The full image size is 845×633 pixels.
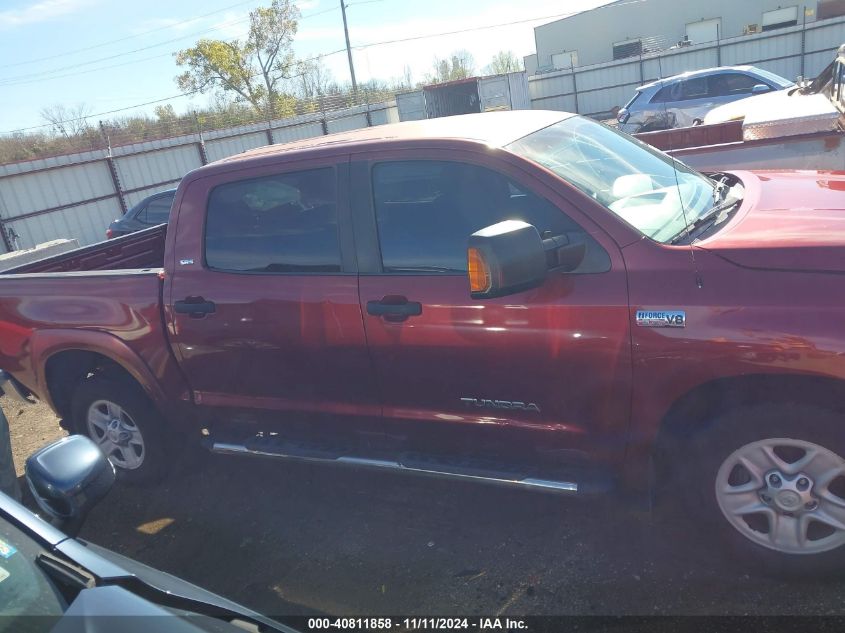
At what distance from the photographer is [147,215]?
1248 cm

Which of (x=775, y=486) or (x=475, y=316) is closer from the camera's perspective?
(x=775, y=486)

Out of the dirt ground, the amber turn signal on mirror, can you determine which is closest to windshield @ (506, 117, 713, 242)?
the amber turn signal on mirror

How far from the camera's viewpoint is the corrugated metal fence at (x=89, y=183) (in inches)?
623

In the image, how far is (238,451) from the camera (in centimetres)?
376

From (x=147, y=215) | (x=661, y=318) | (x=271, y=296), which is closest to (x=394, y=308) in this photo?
(x=271, y=296)

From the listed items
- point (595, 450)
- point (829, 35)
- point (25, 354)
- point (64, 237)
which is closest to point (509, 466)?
point (595, 450)

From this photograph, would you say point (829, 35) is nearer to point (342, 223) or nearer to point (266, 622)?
point (342, 223)

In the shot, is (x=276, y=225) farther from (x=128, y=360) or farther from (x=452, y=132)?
(x=128, y=360)

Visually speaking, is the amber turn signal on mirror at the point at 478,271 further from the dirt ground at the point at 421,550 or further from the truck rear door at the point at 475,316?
the dirt ground at the point at 421,550

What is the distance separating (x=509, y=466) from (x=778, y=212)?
64.5 inches

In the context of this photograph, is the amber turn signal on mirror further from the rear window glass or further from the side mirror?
the side mirror

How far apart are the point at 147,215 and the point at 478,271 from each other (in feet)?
37.5

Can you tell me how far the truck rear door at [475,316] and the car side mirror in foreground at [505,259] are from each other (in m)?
0.23

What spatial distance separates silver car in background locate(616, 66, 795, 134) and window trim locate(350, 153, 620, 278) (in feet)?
46.4
